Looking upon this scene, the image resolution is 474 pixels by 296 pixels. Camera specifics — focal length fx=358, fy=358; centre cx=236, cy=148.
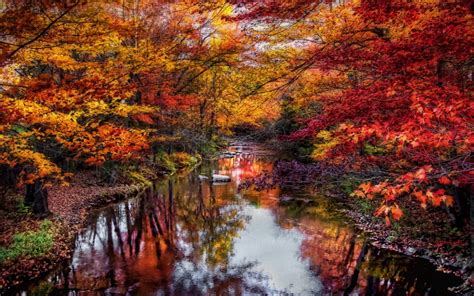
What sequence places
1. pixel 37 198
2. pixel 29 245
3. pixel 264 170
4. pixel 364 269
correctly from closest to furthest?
1. pixel 29 245
2. pixel 364 269
3. pixel 37 198
4. pixel 264 170

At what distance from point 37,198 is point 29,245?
2980 millimetres

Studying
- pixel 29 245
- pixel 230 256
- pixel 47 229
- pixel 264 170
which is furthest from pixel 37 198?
pixel 264 170

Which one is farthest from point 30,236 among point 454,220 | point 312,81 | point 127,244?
point 454,220

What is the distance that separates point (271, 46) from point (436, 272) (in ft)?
32.7

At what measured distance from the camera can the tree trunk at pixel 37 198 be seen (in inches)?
533

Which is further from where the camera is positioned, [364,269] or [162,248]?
[162,248]

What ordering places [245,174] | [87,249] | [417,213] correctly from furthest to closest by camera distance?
[245,174], [417,213], [87,249]

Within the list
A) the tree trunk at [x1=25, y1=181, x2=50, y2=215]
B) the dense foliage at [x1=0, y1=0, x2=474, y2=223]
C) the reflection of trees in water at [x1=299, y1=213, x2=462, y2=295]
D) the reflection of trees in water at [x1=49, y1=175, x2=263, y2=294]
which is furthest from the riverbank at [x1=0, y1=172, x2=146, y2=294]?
the reflection of trees in water at [x1=299, y1=213, x2=462, y2=295]

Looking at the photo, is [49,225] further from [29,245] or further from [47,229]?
[29,245]

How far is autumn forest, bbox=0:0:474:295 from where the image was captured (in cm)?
739

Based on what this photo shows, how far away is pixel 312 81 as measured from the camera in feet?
53.7

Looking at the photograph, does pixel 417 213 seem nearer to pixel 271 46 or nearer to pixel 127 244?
pixel 271 46

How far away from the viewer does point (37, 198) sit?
13.6 metres

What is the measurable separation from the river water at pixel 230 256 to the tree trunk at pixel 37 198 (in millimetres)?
2010
